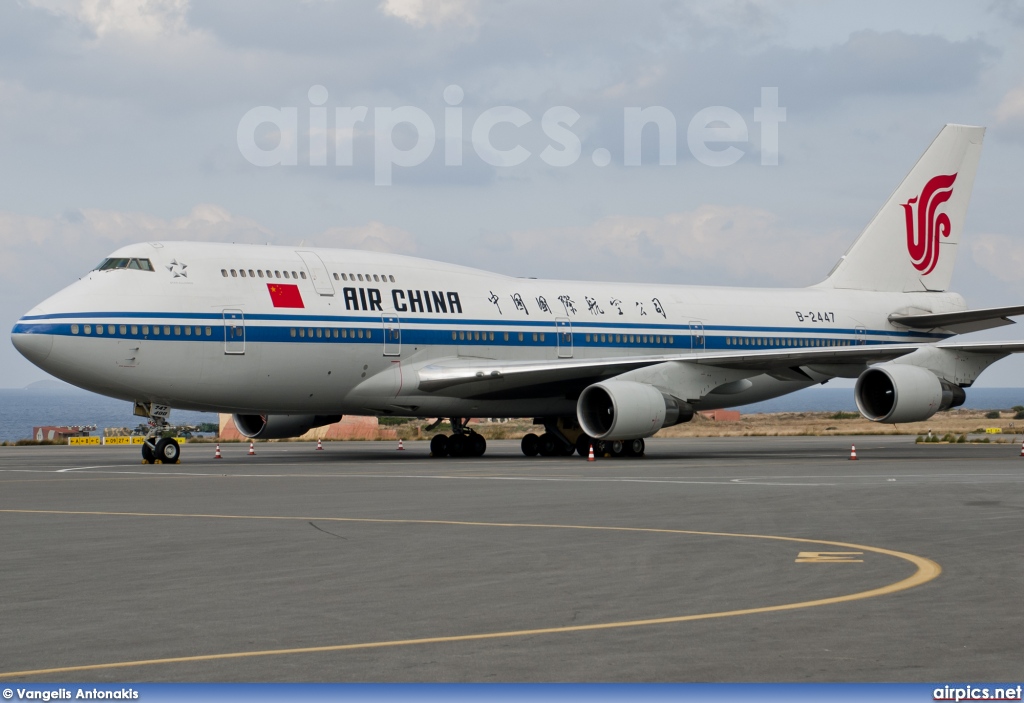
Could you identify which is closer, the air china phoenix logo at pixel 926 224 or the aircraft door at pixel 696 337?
the aircraft door at pixel 696 337

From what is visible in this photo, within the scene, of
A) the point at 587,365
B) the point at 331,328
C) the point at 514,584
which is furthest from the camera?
the point at 587,365

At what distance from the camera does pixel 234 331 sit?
1126 inches

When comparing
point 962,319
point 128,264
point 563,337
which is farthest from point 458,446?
point 962,319

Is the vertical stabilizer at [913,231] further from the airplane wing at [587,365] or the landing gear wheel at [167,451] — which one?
the landing gear wheel at [167,451]

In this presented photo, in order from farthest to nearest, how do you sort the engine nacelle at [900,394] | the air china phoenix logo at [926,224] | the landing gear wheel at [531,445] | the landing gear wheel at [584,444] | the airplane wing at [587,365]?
the air china phoenix logo at [926,224] → the landing gear wheel at [531,445] → the landing gear wheel at [584,444] → the airplane wing at [587,365] → the engine nacelle at [900,394]

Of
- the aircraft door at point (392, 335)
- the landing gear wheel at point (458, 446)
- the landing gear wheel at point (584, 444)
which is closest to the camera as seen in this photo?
the aircraft door at point (392, 335)

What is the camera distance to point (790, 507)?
53.5 ft

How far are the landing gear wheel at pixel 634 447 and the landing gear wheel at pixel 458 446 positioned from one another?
465cm

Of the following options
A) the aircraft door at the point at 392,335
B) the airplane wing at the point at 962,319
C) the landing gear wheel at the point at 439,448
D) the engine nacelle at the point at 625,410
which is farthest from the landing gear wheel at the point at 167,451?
the airplane wing at the point at 962,319

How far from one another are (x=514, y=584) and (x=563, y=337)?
962 inches

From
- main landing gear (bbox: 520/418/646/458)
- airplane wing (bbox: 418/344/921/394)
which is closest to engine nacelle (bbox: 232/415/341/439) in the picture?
airplane wing (bbox: 418/344/921/394)

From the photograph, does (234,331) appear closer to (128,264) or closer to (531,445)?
(128,264)

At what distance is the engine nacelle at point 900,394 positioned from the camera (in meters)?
30.6

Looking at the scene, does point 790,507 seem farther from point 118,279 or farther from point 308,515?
point 118,279
